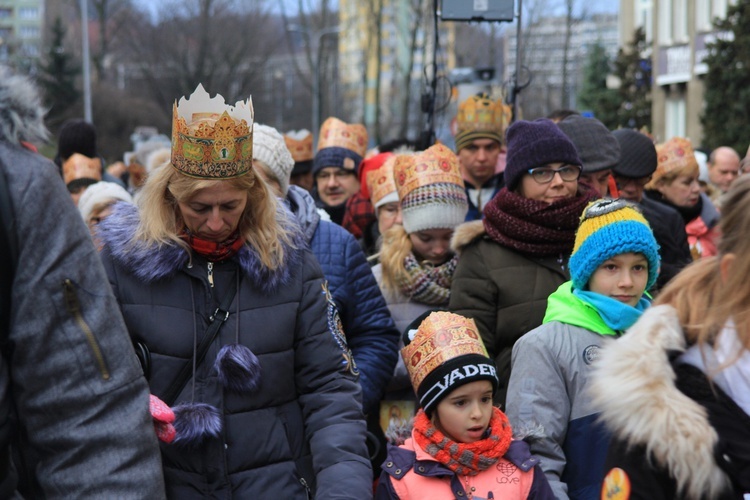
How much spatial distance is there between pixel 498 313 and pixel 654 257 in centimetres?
75

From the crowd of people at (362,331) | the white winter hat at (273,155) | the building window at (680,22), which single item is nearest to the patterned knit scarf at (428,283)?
the crowd of people at (362,331)

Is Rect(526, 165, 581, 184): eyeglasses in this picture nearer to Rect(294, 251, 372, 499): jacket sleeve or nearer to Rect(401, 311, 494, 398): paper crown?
Rect(401, 311, 494, 398): paper crown

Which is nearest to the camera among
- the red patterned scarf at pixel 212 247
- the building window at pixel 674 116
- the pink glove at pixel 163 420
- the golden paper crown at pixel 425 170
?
the pink glove at pixel 163 420

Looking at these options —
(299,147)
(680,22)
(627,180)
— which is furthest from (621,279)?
(680,22)

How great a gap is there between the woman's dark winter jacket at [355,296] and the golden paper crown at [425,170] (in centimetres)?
101

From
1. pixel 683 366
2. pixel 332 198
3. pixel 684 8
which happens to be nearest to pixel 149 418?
pixel 683 366

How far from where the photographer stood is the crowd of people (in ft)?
7.00

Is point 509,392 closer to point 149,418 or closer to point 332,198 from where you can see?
point 149,418

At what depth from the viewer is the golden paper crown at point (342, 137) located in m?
9.12

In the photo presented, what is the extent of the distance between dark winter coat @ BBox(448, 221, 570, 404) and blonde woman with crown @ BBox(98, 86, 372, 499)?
110cm

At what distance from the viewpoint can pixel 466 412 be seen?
3.89m

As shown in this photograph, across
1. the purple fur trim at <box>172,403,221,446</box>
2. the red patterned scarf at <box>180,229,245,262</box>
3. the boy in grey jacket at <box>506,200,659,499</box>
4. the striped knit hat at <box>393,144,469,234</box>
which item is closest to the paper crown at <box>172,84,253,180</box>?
the red patterned scarf at <box>180,229,245,262</box>

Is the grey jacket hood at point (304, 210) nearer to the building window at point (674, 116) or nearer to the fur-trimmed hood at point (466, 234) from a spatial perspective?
the fur-trimmed hood at point (466, 234)

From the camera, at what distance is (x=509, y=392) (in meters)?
3.96
